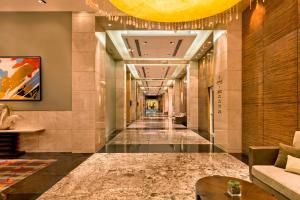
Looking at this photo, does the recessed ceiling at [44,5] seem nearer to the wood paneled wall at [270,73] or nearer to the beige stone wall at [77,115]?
the beige stone wall at [77,115]

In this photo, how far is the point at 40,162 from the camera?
20.5 feet

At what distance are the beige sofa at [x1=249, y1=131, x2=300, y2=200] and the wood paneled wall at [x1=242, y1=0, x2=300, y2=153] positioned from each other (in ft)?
2.99

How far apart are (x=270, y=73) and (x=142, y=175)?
3.80 meters

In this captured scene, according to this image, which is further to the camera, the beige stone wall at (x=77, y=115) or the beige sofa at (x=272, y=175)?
the beige stone wall at (x=77, y=115)

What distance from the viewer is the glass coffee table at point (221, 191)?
8.58ft

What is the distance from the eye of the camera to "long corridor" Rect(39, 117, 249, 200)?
402 cm

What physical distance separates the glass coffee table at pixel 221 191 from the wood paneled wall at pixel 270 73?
7.81 ft

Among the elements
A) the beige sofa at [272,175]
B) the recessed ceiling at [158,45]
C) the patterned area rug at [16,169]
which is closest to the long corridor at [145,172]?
the beige sofa at [272,175]

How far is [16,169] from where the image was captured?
5.61 metres

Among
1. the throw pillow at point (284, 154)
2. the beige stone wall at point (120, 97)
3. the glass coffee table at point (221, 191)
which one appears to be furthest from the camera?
the beige stone wall at point (120, 97)

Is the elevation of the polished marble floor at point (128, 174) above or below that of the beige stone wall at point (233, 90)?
below

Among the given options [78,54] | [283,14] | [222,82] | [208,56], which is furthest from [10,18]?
[208,56]

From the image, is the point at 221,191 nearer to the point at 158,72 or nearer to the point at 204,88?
the point at 204,88

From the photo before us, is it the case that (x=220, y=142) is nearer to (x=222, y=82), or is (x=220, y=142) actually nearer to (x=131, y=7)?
(x=222, y=82)
